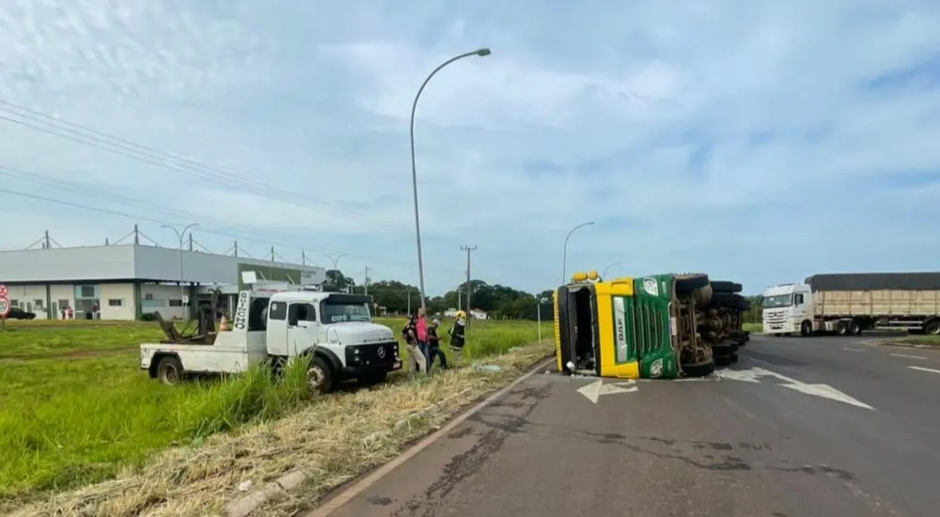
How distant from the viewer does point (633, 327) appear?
52.3ft

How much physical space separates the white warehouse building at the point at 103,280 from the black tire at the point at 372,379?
6232cm

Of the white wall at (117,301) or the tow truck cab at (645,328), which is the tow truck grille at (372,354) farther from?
the white wall at (117,301)

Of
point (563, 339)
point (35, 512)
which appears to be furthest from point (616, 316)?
point (35, 512)

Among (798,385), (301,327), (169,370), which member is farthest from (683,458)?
(169,370)

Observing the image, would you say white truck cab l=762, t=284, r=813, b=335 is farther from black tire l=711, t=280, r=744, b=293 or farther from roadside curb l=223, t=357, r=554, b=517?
roadside curb l=223, t=357, r=554, b=517

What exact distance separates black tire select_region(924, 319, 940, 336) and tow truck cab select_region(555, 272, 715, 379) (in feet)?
103

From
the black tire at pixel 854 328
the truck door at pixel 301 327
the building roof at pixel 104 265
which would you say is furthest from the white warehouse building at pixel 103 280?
the truck door at pixel 301 327

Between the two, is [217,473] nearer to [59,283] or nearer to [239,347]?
[239,347]

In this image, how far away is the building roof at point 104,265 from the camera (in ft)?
254

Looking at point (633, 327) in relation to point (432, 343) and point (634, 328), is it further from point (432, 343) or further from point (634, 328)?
point (432, 343)

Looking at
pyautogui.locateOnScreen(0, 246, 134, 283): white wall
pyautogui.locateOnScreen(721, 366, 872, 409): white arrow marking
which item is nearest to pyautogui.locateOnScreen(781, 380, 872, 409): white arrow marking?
pyautogui.locateOnScreen(721, 366, 872, 409): white arrow marking

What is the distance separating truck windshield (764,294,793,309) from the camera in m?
42.7

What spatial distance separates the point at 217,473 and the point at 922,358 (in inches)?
883

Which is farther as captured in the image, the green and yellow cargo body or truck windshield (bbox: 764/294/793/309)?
truck windshield (bbox: 764/294/793/309)
